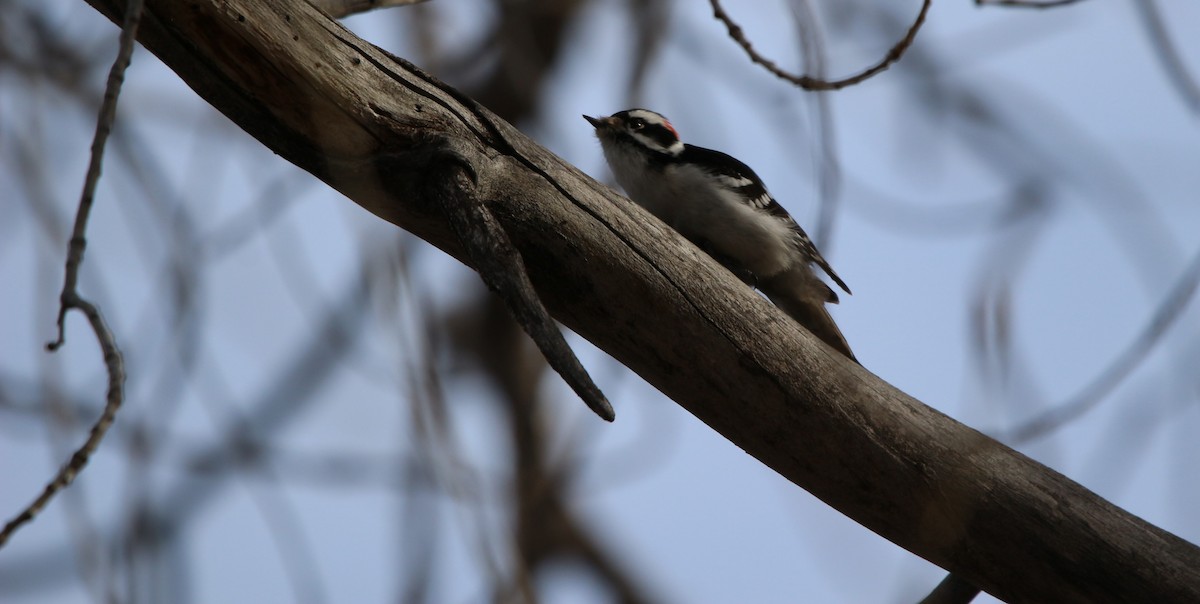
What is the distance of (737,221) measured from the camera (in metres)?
3.83

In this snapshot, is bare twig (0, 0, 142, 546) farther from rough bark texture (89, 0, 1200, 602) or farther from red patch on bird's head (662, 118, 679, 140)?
red patch on bird's head (662, 118, 679, 140)

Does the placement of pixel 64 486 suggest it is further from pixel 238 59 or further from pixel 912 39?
pixel 912 39

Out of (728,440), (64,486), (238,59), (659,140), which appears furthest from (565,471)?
(64,486)

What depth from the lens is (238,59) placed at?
248cm

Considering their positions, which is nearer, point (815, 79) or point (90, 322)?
point (90, 322)

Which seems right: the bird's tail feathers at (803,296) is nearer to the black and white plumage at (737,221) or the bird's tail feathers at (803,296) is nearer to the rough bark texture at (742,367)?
the black and white plumage at (737,221)

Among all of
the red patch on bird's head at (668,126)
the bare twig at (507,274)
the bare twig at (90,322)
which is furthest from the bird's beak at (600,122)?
the bare twig at (90,322)

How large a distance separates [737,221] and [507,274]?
Result: 1.59 meters

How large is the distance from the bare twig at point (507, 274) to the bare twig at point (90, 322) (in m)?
0.92

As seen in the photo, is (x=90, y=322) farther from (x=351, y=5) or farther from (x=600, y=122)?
(x=600, y=122)

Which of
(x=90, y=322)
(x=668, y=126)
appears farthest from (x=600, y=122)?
(x=90, y=322)

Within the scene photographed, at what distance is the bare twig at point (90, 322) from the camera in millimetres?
1484

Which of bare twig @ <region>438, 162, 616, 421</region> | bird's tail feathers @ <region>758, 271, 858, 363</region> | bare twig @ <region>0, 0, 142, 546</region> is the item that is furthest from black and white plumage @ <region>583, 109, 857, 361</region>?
bare twig @ <region>0, 0, 142, 546</region>

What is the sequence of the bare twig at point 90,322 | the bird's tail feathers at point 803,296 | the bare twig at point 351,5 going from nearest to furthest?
1. the bare twig at point 90,322
2. the bare twig at point 351,5
3. the bird's tail feathers at point 803,296
